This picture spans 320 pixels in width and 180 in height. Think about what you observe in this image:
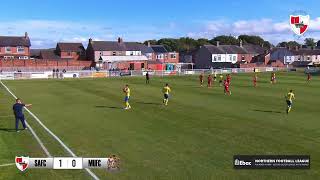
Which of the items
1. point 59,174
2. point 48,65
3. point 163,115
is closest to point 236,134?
point 163,115

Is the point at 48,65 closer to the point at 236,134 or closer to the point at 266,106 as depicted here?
the point at 266,106

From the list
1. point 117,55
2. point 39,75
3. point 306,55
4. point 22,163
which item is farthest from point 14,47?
point 22,163

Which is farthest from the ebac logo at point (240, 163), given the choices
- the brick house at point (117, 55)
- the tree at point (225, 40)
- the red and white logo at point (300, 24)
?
the tree at point (225, 40)

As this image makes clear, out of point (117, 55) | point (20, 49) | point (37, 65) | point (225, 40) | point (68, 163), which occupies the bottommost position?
point (68, 163)

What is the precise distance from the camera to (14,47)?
10794 centimetres

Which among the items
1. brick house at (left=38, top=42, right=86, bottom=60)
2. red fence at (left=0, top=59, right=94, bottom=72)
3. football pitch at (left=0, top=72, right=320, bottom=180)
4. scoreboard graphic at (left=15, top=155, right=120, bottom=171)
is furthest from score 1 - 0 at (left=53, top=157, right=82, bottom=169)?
brick house at (left=38, top=42, right=86, bottom=60)

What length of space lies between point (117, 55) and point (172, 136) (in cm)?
9279

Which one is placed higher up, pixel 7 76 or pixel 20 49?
pixel 20 49

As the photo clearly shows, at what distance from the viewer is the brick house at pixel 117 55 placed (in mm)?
104250

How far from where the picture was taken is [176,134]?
2027cm

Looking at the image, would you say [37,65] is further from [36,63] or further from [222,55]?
[222,55]

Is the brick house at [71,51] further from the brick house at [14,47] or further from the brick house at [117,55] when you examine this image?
the brick house at [14,47]

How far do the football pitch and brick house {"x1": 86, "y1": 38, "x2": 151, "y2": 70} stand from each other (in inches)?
2805

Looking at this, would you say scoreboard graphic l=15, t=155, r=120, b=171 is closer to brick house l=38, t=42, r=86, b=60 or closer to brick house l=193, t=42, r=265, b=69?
brick house l=38, t=42, r=86, b=60
